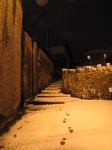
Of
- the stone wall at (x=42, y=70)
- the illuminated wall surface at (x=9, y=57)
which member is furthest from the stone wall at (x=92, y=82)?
the illuminated wall surface at (x=9, y=57)

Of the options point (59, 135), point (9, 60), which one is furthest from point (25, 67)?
point (59, 135)

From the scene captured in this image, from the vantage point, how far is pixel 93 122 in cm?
271

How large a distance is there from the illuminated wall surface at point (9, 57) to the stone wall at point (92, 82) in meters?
3.14

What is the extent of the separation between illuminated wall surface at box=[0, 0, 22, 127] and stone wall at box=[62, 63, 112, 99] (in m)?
3.14

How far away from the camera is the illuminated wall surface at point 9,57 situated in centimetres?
258

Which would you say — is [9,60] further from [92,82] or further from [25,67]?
[92,82]

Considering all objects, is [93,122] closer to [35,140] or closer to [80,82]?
[35,140]

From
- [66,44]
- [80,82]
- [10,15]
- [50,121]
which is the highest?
[66,44]

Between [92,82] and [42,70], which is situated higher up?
[42,70]

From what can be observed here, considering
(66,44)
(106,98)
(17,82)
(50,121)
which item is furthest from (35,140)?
(66,44)

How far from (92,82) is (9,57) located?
13.2 ft

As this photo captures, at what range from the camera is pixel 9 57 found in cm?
292

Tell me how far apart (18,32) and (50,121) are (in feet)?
9.72

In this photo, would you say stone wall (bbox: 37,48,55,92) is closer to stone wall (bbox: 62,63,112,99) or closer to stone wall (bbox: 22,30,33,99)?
stone wall (bbox: 22,30,33,99)
